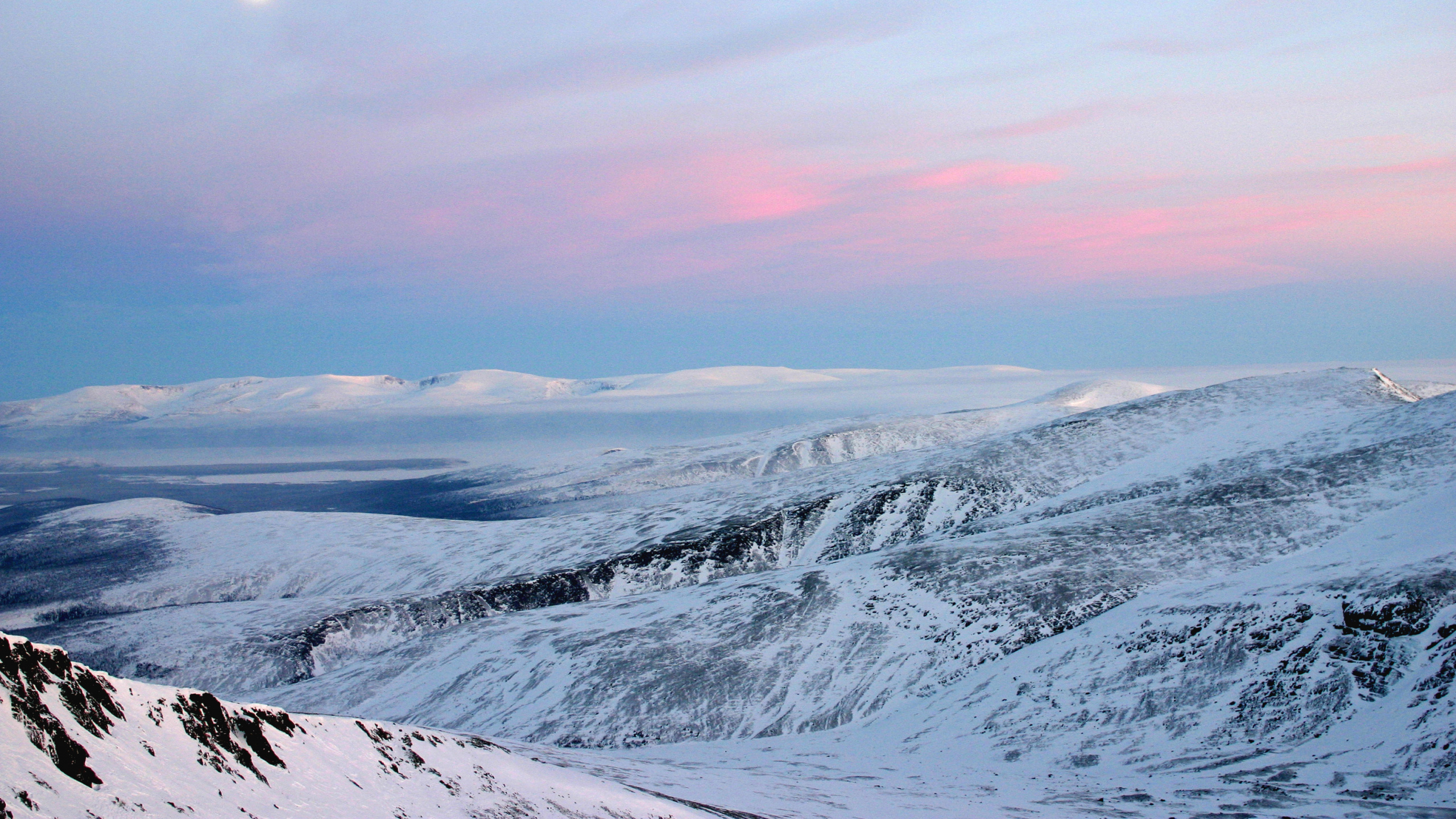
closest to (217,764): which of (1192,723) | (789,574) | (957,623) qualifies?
(1192,723)

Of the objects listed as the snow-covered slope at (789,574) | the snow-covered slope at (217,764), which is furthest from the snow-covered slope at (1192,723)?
the snow-covered slope at (217,764)

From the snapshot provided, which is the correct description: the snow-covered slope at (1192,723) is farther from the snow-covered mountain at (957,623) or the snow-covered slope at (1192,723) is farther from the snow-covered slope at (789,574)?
the snow-covered slope at (789,574)

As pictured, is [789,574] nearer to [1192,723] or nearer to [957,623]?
[957,623]

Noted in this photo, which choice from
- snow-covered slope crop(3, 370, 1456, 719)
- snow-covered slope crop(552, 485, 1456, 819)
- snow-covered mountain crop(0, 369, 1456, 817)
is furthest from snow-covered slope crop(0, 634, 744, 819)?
snow-covered slope crop(3, 370, 1456, 719)

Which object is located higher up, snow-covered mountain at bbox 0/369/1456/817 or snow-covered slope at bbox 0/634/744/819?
snow-covered slope at bbox 0/634/744/819

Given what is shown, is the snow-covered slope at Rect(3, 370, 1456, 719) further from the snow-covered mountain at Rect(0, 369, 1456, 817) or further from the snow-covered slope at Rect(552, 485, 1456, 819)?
the snow-covered slope at Rect(552, 485, 1456, 819)

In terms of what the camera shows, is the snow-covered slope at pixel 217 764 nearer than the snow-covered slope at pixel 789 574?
Yes
